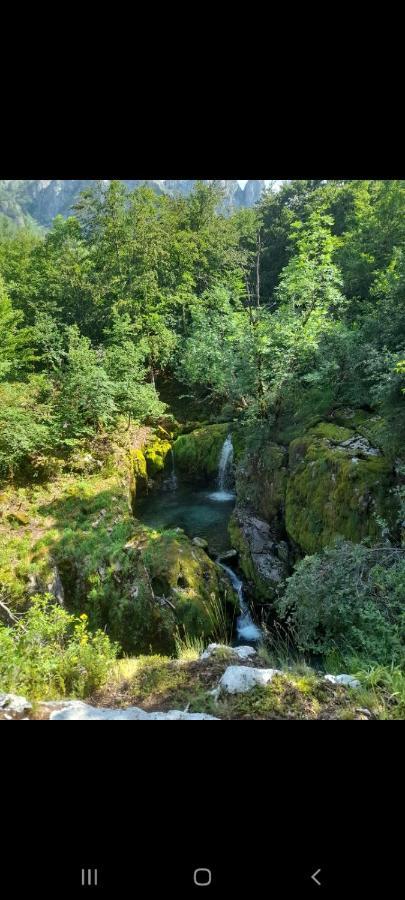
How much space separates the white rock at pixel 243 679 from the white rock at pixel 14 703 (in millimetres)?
1268

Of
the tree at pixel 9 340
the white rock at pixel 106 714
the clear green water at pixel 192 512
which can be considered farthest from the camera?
the tree at pixel 9 340

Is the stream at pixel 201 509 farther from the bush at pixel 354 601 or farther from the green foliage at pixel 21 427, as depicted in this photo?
the bush at pixel 354 601

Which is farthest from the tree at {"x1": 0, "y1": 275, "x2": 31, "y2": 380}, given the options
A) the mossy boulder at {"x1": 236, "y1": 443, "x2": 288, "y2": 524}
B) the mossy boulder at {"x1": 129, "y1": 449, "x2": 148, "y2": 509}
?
the mossy boulder at {"x1": 236, "y1": 443, "x2": 288, "y2": 524}

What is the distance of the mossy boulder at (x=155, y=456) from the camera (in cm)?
1384

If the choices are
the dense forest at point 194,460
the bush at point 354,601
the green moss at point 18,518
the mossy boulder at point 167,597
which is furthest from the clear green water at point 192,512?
the bush at point 354,601

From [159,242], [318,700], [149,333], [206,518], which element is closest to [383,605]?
[318,700]

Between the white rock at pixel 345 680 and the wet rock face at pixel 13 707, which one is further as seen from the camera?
the white rock at pixel 345 680

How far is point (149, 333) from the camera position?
59.6ft

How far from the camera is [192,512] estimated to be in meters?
12.0

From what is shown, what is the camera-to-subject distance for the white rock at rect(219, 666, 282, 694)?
2.80 m
